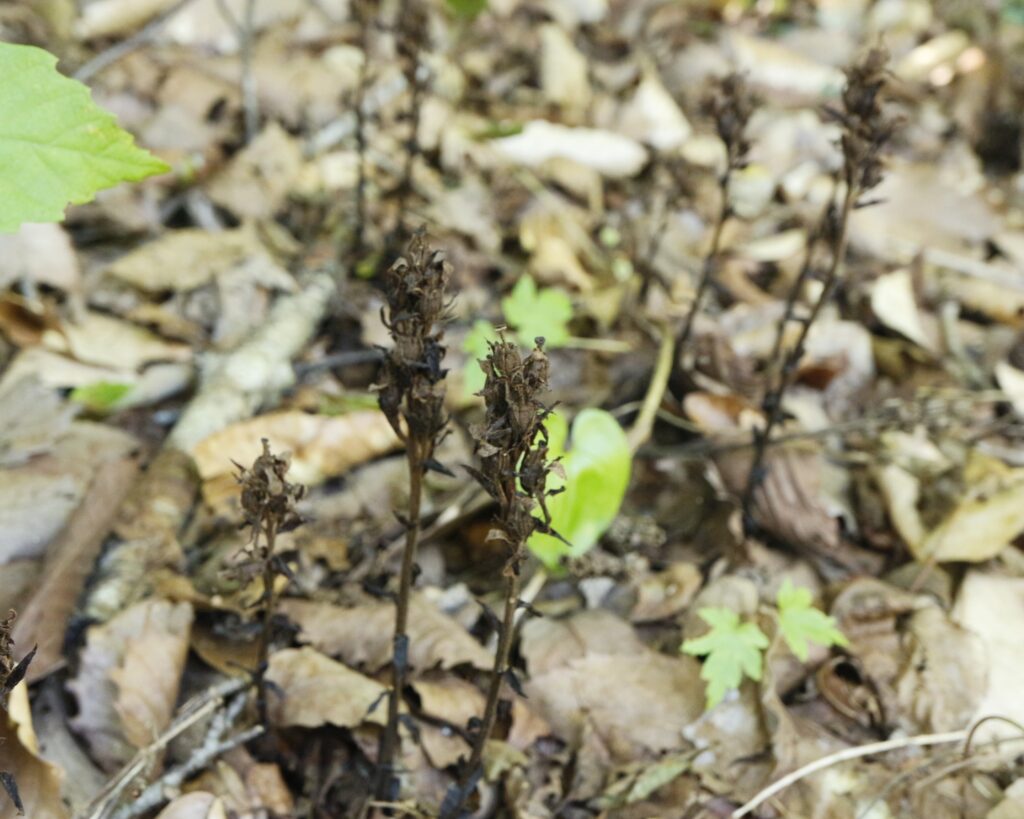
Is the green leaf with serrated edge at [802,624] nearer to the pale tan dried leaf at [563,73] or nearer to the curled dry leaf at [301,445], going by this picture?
the curled dry leaf at [301,445]

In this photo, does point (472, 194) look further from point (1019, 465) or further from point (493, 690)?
point (493, 690)

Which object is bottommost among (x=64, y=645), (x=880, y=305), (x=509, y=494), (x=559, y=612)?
(x=559, y=612)

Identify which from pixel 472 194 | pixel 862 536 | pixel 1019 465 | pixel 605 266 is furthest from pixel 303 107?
pixel 1019 465

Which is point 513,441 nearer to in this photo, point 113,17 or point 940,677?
point 940,677

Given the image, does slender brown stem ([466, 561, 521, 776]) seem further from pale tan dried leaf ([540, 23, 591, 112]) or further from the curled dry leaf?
pale tan dried leaf ([540, 23, 591, 112])

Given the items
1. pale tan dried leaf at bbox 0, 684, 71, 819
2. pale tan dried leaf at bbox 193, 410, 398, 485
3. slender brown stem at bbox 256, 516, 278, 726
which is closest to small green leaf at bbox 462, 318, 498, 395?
pale tan dried leaf at bbox 193, 410, 398, 485
